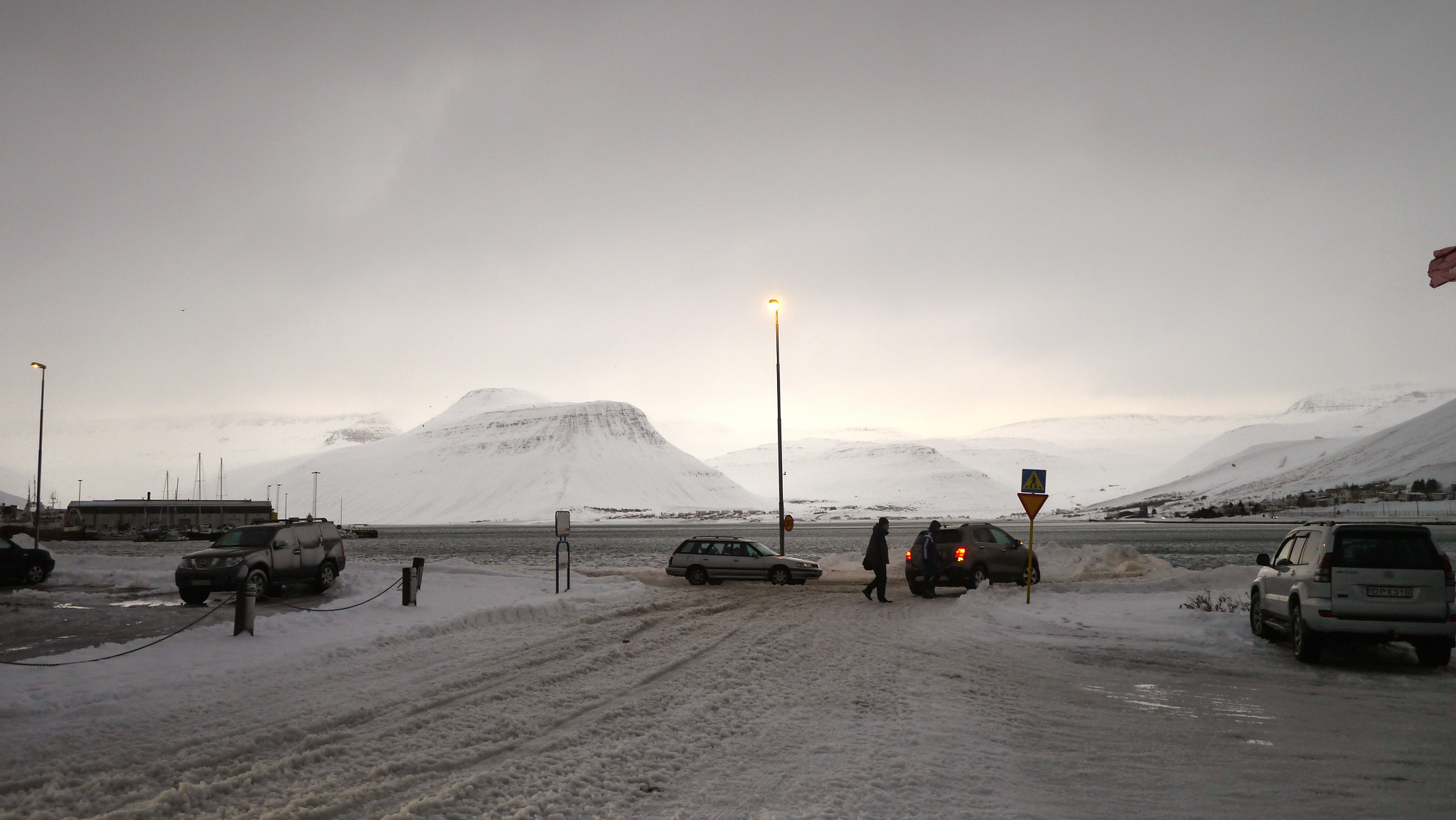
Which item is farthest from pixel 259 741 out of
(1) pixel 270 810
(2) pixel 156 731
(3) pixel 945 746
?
(3) pixel 945 746

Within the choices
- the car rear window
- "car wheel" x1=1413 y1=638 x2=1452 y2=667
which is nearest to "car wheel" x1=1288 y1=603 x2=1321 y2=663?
the car rear window

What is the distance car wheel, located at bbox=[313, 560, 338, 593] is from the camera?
2195 cm

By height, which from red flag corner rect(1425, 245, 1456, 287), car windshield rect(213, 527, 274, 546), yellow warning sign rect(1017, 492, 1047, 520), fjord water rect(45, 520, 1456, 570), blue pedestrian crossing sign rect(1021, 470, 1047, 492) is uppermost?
red flag corner rect(1425, 245, 1456, 287)

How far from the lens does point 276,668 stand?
11.3m

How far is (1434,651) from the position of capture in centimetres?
1175

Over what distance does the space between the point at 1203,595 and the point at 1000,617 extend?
176 inches

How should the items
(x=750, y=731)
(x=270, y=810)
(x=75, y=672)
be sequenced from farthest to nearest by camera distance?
(x=75, y=672)
(x=750, y=731)
(x=270, y=810)

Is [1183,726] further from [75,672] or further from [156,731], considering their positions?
[75,672]

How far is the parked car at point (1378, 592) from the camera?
11.5m

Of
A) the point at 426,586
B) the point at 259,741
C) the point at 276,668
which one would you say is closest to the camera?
the point at 259,741

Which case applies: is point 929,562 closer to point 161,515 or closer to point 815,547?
point 815,547

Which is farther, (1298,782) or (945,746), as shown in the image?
(945,746)

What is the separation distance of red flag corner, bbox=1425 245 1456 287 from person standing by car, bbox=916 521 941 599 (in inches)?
455

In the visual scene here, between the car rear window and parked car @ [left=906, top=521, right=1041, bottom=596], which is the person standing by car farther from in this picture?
the car rear window
